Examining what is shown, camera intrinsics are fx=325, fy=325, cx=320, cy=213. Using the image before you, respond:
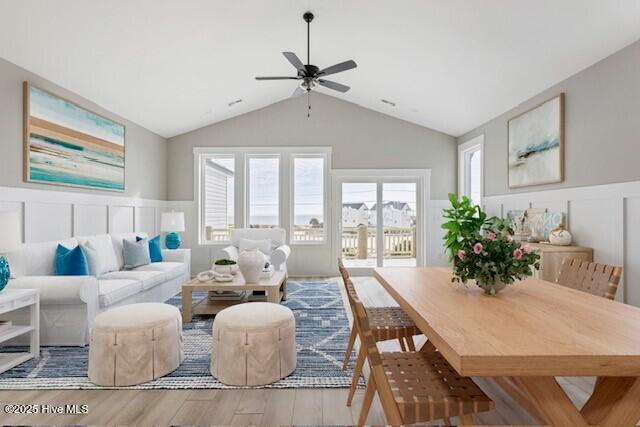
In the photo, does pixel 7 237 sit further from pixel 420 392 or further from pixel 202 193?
pixel 202 193

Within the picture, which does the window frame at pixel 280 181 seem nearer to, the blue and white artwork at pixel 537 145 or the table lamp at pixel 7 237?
the blue and white artwork at pixel 537 145

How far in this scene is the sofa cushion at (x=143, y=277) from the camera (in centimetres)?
347

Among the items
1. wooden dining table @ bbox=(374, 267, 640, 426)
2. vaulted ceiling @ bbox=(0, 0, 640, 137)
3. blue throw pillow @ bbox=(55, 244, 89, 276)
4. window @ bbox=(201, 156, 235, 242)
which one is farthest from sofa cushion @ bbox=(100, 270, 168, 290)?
wooden dining table @ bbox=(374, 267, 640, 426)

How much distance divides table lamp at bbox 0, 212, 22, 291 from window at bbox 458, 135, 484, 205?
5845 mm

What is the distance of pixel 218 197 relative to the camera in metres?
6.12

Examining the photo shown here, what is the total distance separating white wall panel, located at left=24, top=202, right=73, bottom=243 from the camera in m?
3.15

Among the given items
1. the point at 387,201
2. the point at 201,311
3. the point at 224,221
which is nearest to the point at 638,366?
the point at 201,311

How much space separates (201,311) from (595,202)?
4.07 m

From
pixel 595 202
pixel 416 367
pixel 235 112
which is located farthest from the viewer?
pixel 235 112

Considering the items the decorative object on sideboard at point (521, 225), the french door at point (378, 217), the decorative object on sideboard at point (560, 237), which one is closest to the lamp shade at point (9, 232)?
the french door at point (378, 217)

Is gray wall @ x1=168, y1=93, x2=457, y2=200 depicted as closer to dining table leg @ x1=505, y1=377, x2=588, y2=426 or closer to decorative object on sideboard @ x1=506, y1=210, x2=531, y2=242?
decorative object on sideboard @ x1=506, y1=210, x2=531, y2=242

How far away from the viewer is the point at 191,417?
5.93 feet

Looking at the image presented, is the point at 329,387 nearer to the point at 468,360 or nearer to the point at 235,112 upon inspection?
the point at 468,360

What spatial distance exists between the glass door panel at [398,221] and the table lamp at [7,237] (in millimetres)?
4990
